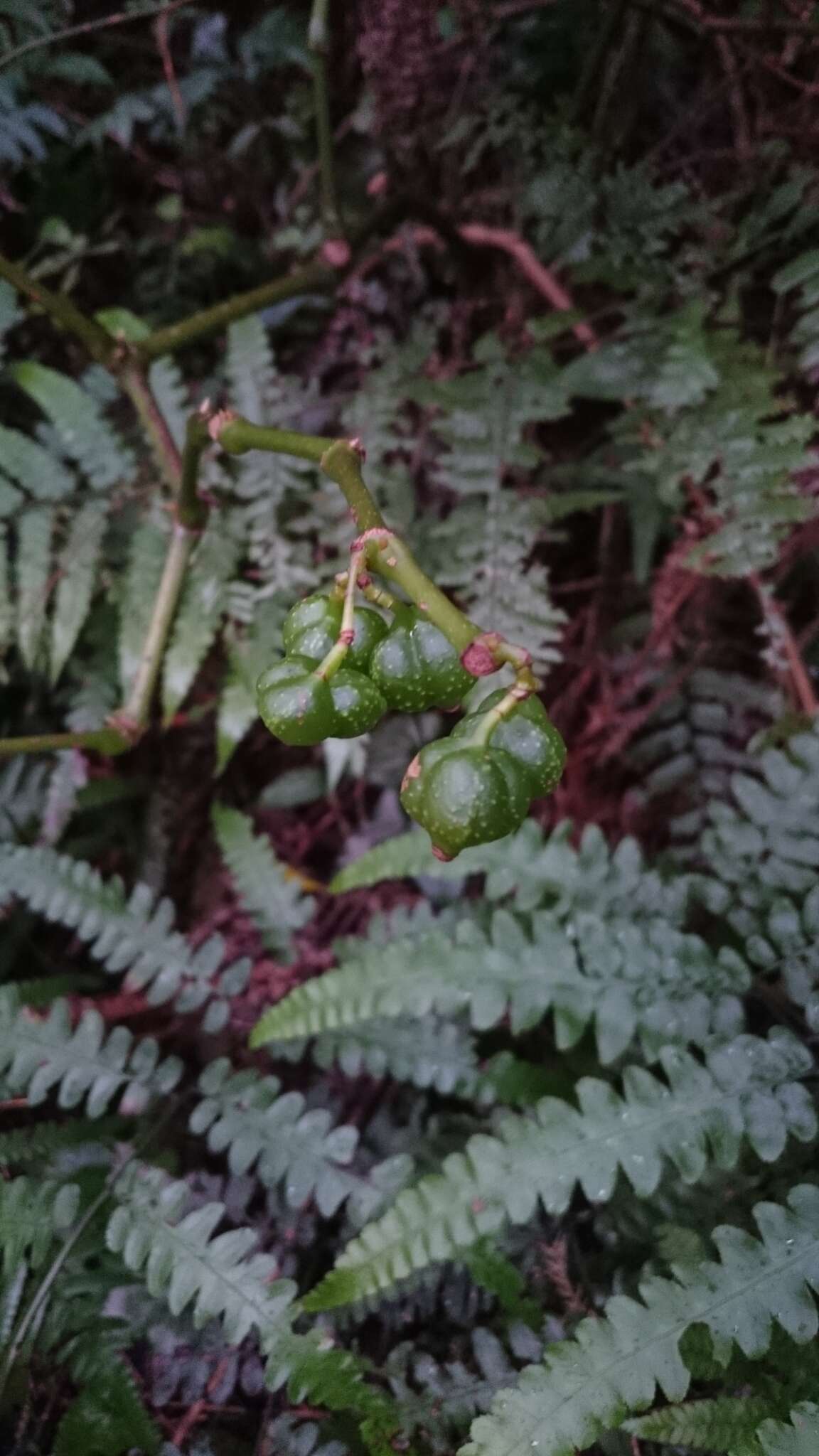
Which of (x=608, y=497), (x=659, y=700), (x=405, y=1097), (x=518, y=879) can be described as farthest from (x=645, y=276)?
(x=405, y=1097)

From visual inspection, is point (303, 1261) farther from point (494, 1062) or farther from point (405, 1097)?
point (494, 1062)

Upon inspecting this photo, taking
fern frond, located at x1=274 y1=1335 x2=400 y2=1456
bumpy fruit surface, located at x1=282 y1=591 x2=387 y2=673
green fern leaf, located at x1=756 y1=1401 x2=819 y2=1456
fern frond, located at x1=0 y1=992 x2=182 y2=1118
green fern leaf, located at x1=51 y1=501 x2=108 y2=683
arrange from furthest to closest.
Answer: green fern leaf, located at x1=51 y1=501 x2=108 y2=683 → fern frond, located at x1=0 y1=992 x2=182 y2=1118 → fern frond, located at x1=274 y1=1335 x2=400 y2=1456 → green fern leaf, located at x1=756 y1=1401 x2=819 y2=1456 → bumpy fruit surface, located at x1=282 y1=591 x2=387 y2=673

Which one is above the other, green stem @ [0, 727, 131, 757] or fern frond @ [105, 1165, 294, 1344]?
green stem @ [0, 727, 131, 757]

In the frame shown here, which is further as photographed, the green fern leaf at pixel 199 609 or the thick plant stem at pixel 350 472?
the green fern leaf at pixel 199 609

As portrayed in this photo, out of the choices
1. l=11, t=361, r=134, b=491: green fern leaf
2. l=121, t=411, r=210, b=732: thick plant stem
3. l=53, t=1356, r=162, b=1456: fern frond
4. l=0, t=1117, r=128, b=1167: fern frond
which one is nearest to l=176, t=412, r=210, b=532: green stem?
l=121, t=411, r=210, b=732: thick plant stem

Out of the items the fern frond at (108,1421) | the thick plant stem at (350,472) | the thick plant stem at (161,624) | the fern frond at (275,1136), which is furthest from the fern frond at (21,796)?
the thick plant stem at (350,472)

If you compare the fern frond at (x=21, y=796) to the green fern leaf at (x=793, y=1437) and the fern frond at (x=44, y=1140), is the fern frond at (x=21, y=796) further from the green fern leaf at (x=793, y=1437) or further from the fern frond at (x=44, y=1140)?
the green fern leaf at (x=793, y=1437)

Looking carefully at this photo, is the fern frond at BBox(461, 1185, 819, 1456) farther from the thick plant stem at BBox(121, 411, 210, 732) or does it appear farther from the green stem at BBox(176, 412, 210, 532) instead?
the green stem at BBox(176, 412, 210, 532)
